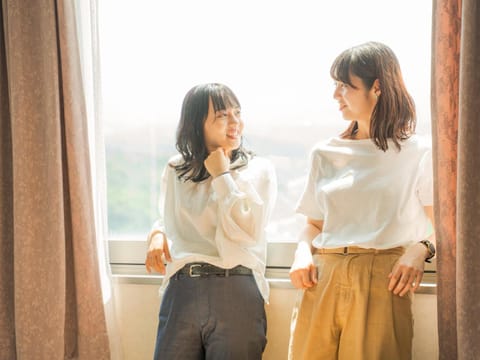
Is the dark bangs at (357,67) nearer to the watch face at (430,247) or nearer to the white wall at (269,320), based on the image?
the watch face at (430,247)

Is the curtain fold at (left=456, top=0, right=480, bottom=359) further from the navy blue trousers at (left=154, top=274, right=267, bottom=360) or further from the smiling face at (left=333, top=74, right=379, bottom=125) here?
the navy blue trousers at (left=154, top=274, right=267, bottom=360)

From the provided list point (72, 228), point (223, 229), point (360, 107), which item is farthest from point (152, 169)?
point (360, 107)

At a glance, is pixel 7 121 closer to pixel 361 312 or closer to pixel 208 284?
pixel 208 284

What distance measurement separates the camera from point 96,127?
193 centimetres

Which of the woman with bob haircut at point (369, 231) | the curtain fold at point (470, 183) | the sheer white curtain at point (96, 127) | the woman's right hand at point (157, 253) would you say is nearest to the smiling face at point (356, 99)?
the woman with bob haircut at point (369, 231)

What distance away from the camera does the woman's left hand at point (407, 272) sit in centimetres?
142

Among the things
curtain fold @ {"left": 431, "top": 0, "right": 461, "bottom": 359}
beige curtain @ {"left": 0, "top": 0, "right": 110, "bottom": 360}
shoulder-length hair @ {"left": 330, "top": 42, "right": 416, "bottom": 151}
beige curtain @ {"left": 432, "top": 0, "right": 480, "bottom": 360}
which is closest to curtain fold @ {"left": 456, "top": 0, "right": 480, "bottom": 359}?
beige curtain @ {"left": 432, "top": 0, "right": 480, "bottom": 360}

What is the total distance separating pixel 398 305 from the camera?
1.45 metres

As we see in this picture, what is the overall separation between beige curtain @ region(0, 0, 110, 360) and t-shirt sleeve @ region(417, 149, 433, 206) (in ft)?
3.34

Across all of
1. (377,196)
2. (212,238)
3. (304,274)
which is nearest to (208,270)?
(212,238)

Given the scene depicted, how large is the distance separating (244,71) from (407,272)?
36.8 inches

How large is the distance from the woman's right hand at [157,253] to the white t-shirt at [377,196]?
0.47 meters

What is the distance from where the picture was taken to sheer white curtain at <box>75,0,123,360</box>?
6.28 ft

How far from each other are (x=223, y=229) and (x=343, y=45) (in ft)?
2.45
